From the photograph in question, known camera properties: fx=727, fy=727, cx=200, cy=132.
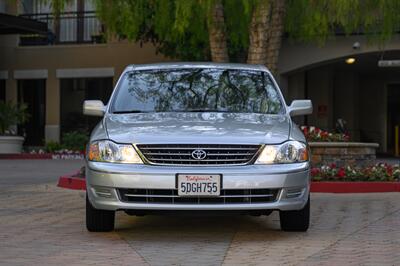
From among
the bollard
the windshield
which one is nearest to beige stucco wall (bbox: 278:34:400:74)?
the bollard

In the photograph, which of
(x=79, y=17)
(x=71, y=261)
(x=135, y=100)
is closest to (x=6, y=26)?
(x=79, y=17)

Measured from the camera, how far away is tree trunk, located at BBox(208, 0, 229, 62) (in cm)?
1212

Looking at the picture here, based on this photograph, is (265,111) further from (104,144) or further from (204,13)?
(204,13)

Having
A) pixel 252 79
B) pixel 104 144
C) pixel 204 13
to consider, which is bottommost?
pixel 104 144

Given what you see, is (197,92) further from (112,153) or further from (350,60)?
(350,60)

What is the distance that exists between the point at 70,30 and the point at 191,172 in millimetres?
19548

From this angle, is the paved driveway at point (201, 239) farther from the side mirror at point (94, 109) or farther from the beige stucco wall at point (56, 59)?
the beige stucco wall at point (56, 59)

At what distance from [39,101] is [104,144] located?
1990cm

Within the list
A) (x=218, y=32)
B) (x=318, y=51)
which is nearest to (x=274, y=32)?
(x=218, y=32)

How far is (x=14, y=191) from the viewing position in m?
12.2

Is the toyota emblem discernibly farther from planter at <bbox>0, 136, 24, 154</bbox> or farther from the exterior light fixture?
planter at <bbox>0, 136, 24, 154</bbox>

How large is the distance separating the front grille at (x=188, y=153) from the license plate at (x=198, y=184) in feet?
0.52

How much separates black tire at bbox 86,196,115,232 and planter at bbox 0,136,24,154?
52.3ft

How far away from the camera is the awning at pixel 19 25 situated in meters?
21.6
